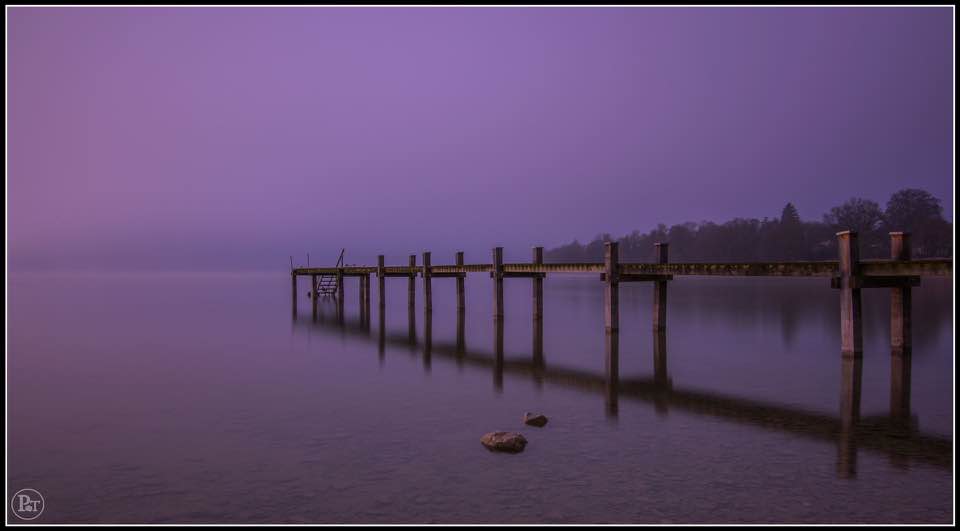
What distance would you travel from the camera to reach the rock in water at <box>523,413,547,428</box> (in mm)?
10039

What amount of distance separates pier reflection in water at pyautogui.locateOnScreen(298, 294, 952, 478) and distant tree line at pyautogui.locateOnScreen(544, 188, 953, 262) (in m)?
77.4

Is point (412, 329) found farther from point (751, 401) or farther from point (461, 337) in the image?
point (751, 401)

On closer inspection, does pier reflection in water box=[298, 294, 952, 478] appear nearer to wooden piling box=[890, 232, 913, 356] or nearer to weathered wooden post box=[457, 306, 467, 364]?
weathered wooden post box=[457, 306, 467, 364]

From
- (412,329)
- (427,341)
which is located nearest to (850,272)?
(427,341)

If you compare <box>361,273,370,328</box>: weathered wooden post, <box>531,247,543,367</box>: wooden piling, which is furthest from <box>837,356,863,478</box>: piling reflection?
<box>361,273,370,328</box>: weathered wooden post

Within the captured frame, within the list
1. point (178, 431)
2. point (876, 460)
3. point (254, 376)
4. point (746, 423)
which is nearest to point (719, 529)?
point (876, 460)

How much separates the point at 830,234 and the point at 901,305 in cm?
9668

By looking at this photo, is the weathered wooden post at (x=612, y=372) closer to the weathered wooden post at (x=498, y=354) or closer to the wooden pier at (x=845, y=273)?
the wooden pier at (x=845, y=273)

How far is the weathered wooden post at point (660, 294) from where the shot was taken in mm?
19700

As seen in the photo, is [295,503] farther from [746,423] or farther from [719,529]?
[746,423]

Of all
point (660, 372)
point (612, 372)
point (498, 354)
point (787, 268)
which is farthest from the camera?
point (498, 354)

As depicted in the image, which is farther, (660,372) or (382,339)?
(382,339)

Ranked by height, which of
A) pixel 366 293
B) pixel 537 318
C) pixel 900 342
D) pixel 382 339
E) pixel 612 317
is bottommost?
pixel 382 339

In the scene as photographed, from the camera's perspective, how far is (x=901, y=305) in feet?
50.2
